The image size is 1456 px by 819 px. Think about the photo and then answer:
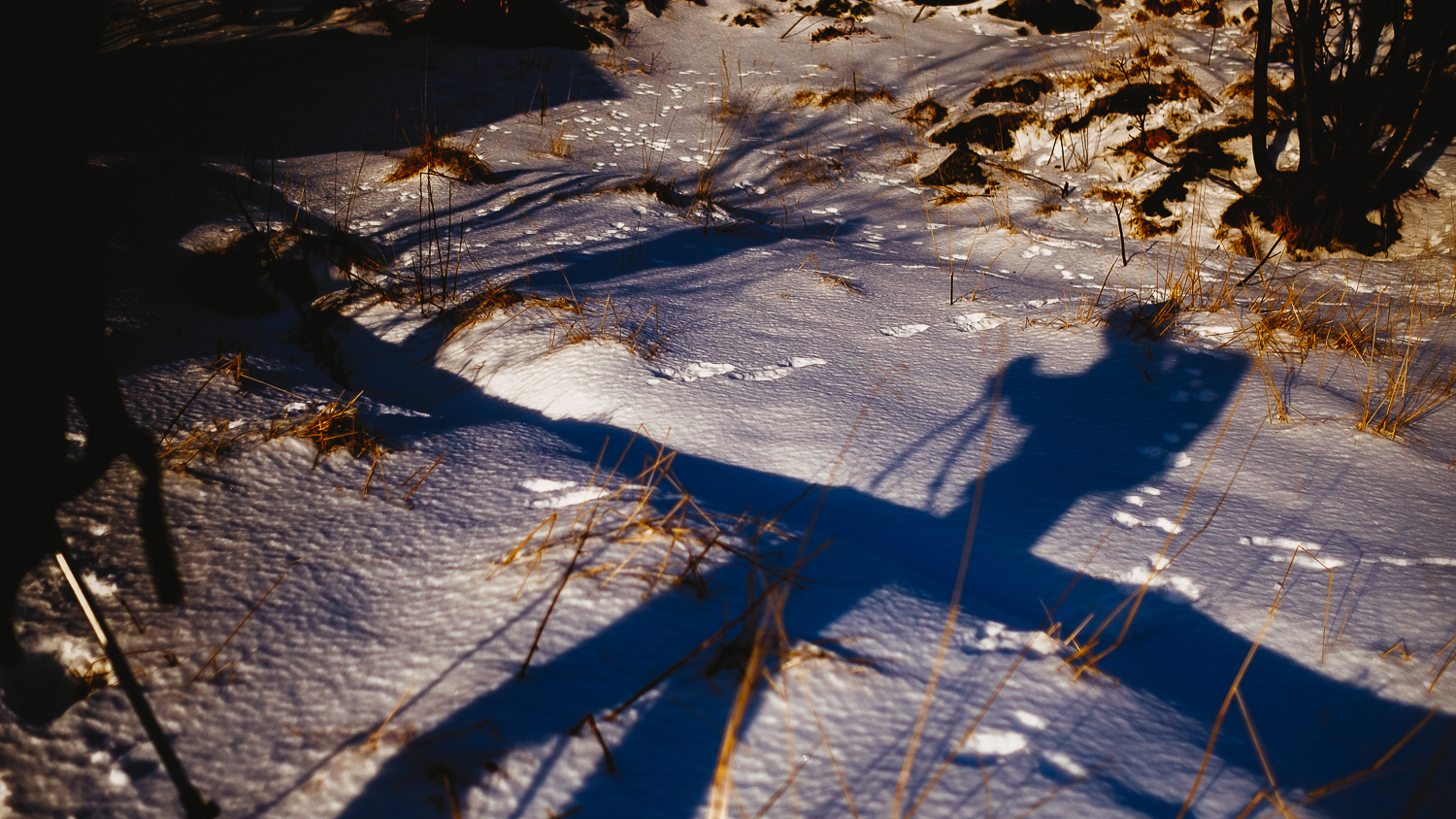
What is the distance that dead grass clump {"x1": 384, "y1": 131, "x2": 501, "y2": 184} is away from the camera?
332cm

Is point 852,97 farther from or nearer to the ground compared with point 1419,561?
farther from the ground

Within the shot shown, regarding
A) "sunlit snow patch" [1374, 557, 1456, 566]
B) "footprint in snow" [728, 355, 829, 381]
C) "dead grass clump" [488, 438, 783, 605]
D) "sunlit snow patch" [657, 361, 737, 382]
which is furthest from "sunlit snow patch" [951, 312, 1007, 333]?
"dead grass clump" [488, 438, 783, 605]

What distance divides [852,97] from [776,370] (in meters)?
4.81

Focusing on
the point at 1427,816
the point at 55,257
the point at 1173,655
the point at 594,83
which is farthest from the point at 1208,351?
the point at 594,83

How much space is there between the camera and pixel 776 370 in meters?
1.84

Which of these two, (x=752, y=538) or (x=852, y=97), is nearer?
(x=752, y=538)

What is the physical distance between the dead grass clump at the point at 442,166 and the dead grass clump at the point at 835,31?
5.03m

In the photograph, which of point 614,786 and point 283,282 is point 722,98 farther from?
point 614,786

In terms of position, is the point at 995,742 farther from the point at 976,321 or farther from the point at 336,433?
the point at 976,321

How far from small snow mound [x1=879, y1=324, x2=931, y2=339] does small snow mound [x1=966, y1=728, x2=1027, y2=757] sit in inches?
59.5

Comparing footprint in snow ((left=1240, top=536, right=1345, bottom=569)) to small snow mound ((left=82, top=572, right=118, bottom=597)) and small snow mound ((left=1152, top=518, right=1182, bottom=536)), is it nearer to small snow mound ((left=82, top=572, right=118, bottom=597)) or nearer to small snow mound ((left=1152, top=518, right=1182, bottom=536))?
small snow mound ((left=1152, top=518, right=1182, bottom=536))

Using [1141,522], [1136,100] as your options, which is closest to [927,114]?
[1136,100]

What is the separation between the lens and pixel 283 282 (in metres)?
2.20

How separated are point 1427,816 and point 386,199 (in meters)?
3.87
